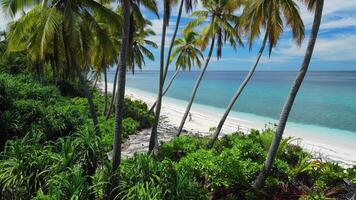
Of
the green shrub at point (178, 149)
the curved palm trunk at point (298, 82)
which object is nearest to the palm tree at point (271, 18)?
the curved palm trunk at point (298, 82)

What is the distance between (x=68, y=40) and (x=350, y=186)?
995 cm

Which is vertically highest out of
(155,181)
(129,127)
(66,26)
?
(66,26)

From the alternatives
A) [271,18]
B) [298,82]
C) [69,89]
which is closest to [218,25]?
[271,18]

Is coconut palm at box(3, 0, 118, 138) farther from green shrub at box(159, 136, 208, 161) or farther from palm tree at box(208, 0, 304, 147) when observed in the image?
palm tree at box(208, 0, 304, 147)

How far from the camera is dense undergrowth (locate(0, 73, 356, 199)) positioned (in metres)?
6.21

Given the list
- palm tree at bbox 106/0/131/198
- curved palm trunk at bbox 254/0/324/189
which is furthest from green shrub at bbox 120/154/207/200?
curved palm trunk at bbox 254/0/324/189

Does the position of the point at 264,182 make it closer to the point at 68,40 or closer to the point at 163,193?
the point at 163,193

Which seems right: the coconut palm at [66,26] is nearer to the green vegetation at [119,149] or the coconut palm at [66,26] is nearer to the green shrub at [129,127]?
the green vegetation at [119,149]

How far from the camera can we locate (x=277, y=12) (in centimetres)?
1030

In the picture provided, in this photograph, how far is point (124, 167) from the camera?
702 cm

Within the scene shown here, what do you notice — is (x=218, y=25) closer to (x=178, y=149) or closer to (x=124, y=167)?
(x=178, y=149)

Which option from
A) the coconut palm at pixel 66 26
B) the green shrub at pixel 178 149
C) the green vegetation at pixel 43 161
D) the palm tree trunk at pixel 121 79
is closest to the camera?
the green vegetation at pixel 43 161

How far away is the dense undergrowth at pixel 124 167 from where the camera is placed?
621 cm

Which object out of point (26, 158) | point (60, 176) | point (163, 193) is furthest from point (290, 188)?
point (26, 158)
